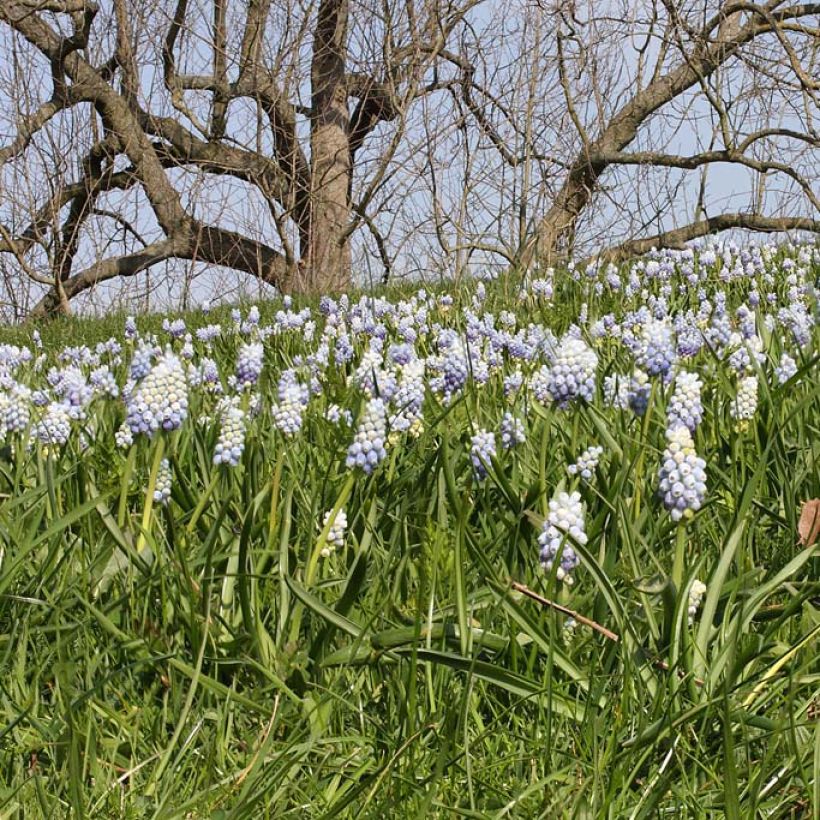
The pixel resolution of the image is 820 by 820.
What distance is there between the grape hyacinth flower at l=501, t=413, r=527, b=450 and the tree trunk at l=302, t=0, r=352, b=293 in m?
10.9

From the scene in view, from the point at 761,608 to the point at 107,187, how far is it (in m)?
13.9

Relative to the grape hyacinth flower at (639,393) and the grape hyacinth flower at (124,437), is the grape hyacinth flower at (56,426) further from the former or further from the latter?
the grape hyacinth flower at (639,393)

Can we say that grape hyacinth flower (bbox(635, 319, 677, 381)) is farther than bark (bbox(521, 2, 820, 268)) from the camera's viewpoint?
No

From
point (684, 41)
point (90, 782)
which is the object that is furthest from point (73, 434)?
point (684, 41)

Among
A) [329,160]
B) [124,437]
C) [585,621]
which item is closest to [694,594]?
[585,621]

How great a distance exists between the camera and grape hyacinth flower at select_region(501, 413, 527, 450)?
273cm

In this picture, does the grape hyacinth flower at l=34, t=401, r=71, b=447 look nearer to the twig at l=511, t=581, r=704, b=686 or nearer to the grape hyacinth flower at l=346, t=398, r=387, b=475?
the grape hyacinth flower at l=346, t=398, r=387, b=475

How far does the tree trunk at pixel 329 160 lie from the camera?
13898 mm

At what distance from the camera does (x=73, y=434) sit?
11.8ft

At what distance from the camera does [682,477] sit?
1.87m

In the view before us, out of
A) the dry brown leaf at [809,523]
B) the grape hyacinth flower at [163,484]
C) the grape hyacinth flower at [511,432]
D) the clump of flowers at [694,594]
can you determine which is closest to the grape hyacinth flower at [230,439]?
the grape hyacinth flower at [163,484]

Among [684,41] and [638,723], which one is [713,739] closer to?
[638,723]

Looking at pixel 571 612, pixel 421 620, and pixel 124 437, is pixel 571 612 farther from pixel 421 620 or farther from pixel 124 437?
pixel 124 437

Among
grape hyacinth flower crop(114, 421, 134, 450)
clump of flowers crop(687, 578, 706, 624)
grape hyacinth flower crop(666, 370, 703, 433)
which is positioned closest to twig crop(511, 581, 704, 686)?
clump of flowers crop(687, 578, 706, 624)
